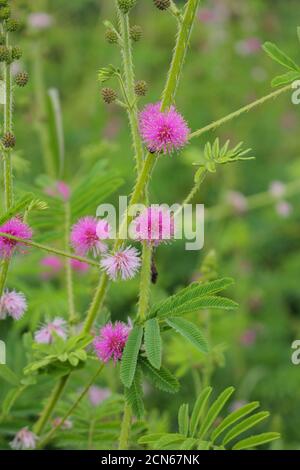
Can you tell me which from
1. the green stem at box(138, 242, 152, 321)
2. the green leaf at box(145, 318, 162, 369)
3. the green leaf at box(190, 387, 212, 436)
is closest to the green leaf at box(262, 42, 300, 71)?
the green stem at box(138, 242, 152, 321)

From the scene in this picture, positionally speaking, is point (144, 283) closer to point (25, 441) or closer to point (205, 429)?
point (205, 429)

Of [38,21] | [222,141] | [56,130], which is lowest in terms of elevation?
[56,130]

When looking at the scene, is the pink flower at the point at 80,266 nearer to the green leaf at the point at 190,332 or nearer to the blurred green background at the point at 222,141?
the blurred green background at the point at 222,141

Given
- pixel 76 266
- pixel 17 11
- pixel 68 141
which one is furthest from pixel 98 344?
pixel 68 141

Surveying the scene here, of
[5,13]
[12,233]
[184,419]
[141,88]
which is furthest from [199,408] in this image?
[5,13]
